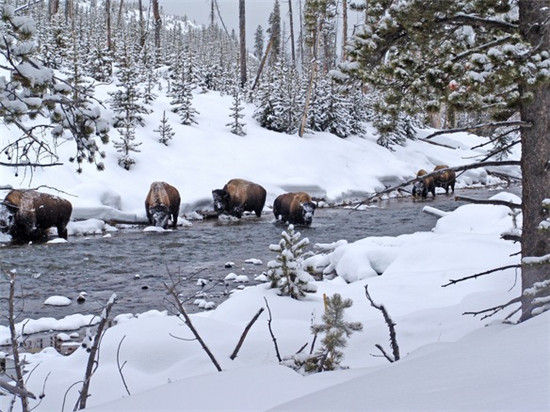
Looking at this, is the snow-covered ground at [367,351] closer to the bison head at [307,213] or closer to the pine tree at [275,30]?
the bison head at [307,213]

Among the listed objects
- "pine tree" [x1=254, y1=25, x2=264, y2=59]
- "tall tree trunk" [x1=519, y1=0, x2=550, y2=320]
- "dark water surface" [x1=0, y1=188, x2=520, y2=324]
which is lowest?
"dark water surface" [x1=0, y1=188, x2=520, y2=324]

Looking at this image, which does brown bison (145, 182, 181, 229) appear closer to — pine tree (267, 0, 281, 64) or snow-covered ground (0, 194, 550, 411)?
snow-covered ground (0, 194, 550, 411)

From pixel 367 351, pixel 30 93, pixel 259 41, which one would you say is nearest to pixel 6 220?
pixel 367 351

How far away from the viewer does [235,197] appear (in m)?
20.0

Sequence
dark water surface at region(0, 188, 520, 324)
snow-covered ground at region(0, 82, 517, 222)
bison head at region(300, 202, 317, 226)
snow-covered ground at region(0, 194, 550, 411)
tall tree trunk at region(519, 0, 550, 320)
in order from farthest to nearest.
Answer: snow-covered ground at region(0, 82, 517, 222) → bison head at region(300, 202, 317, 226) → dark water surface at region(0, 188, 520, 324) → tall tree trunk at region(519, 0, 550, 320) → snow-covered ground at region(0, 194, 550, 411)

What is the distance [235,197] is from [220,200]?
631 millimetres

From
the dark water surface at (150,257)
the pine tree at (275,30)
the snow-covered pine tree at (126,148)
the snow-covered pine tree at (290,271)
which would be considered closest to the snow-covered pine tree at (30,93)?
the dark water surface at (150,257)

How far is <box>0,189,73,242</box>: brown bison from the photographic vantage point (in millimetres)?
14355

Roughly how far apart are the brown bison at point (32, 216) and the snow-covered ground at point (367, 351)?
27.4 feet

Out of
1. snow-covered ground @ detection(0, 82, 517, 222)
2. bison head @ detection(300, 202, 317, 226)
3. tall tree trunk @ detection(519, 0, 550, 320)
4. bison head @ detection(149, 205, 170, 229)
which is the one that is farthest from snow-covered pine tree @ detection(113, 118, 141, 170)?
tall tree trunk @ detection(519, 0, 550, 320)

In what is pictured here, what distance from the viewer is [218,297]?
9.41 m

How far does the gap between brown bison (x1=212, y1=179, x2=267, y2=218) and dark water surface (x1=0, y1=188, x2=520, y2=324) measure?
68cm

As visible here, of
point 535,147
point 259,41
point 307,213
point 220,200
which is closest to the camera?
point 535,147

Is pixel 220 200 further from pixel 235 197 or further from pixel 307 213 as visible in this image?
pixel 307 213
